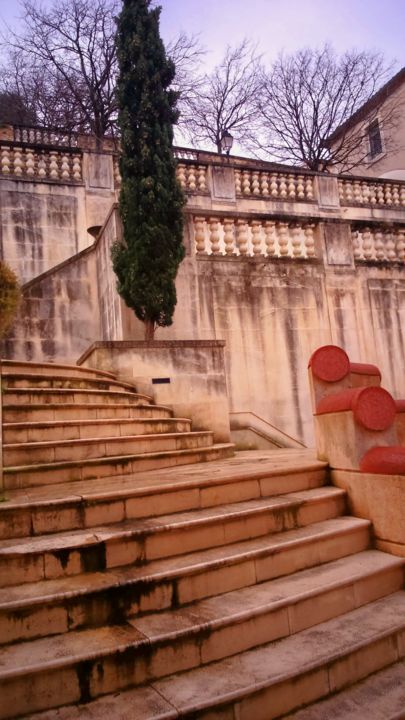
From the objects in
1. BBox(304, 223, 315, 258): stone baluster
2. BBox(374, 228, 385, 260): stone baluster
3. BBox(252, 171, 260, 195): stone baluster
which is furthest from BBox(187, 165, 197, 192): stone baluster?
BBox(374, 228, 385, 260): stone baluster

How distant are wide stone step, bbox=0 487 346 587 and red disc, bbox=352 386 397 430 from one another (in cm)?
73

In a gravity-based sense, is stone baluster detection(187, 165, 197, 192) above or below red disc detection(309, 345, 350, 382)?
above

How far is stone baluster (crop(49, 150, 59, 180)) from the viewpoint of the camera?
1199cm

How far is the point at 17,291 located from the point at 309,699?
15.8 feet

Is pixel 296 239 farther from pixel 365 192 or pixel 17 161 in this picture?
pixel 17 161

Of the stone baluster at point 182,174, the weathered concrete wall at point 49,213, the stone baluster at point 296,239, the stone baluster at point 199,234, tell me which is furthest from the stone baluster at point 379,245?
the weathered concrete wall at point 49,213

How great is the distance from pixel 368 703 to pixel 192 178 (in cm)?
1205

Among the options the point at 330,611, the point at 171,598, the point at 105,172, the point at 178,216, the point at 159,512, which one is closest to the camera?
the point at 171,598

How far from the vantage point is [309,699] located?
260 cm

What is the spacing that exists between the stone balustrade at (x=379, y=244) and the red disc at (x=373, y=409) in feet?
19.6

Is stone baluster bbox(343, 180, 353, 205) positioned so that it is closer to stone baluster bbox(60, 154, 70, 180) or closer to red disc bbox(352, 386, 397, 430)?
stone baluster bbox(60, 154, 70, 180)

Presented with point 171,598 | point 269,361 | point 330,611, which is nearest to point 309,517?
point 330,611

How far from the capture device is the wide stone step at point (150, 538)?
9.72 feet

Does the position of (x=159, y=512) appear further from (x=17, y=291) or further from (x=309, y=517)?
(x=17, y=291)
